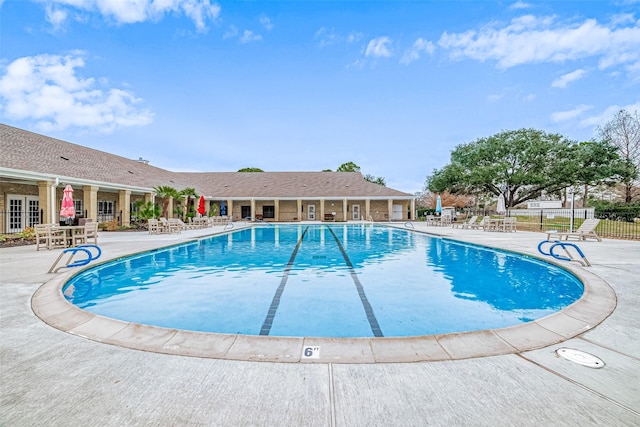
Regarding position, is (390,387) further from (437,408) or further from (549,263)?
(549,263)

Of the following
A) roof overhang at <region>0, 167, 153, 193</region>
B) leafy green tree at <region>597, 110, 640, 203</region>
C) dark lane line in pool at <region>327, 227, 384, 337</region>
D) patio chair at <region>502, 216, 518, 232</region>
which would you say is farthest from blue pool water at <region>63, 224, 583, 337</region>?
leafy green tree at <region>597, 110, 640, 203</region>

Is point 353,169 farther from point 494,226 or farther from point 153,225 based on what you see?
point 153,225

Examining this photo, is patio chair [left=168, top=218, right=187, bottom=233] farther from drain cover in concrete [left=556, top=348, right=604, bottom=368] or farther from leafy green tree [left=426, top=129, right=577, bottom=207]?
leafy green tree [left=426, top=129, right=577, bottom=207]

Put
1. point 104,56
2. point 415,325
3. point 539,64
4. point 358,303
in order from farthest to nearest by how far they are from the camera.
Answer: point 539,64 < point 104,56 < point 358,303 < point 415,325

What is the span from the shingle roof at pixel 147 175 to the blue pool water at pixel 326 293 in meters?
10.1

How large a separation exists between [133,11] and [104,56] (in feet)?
11.3

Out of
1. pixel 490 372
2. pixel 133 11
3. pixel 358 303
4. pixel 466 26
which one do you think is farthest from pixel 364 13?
pixel 490 372

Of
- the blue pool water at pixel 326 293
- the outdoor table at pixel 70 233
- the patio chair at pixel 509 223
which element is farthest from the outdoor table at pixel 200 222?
the patio chair at pixel 509 223

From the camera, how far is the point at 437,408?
6.45 ft

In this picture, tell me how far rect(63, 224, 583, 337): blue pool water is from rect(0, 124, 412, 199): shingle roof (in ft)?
33.1

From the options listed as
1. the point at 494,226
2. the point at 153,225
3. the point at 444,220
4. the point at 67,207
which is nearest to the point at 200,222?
the point at 153,225

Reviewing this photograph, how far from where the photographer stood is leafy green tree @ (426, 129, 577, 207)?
1053 inches

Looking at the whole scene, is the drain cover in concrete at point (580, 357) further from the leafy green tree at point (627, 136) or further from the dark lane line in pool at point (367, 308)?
the leafy green tree at point (627, 136)

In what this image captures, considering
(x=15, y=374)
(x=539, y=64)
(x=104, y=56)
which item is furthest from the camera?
(x=539, y=64)
